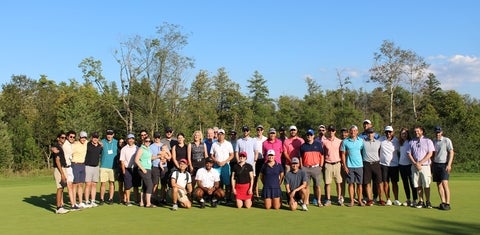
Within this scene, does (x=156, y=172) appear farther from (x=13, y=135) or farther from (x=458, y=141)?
(x=13, y=135)

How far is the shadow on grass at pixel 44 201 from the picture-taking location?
37.8 feet

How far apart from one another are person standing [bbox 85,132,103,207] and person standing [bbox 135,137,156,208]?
1.04m

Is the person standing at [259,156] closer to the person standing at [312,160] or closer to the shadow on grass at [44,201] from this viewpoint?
the person standing at [312,160]

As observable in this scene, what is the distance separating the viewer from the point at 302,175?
10.5 meters

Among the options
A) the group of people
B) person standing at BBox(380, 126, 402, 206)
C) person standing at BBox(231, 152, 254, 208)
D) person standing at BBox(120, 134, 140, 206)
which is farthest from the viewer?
person standing at BBox(120, 134, 140, 206)

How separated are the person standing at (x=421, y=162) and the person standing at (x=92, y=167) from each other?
748 cm

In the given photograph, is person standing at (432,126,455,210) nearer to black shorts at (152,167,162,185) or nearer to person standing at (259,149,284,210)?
person standing at (259,149,284,210)

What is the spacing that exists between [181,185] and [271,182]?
2.14 meters

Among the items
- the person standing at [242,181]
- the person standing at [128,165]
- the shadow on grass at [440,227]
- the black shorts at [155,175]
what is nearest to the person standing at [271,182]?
the person standing at [242,181]

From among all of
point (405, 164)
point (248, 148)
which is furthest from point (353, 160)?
point (248, 148)

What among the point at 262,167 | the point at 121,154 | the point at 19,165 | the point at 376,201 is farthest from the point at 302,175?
the point at 19,165

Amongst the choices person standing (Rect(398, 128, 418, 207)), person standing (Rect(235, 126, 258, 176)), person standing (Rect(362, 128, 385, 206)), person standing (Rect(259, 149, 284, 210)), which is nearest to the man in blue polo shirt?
person standing (Rect(362, 128, 385, 206))

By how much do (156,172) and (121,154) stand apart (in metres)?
1.00

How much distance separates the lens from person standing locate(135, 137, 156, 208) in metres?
11.1
